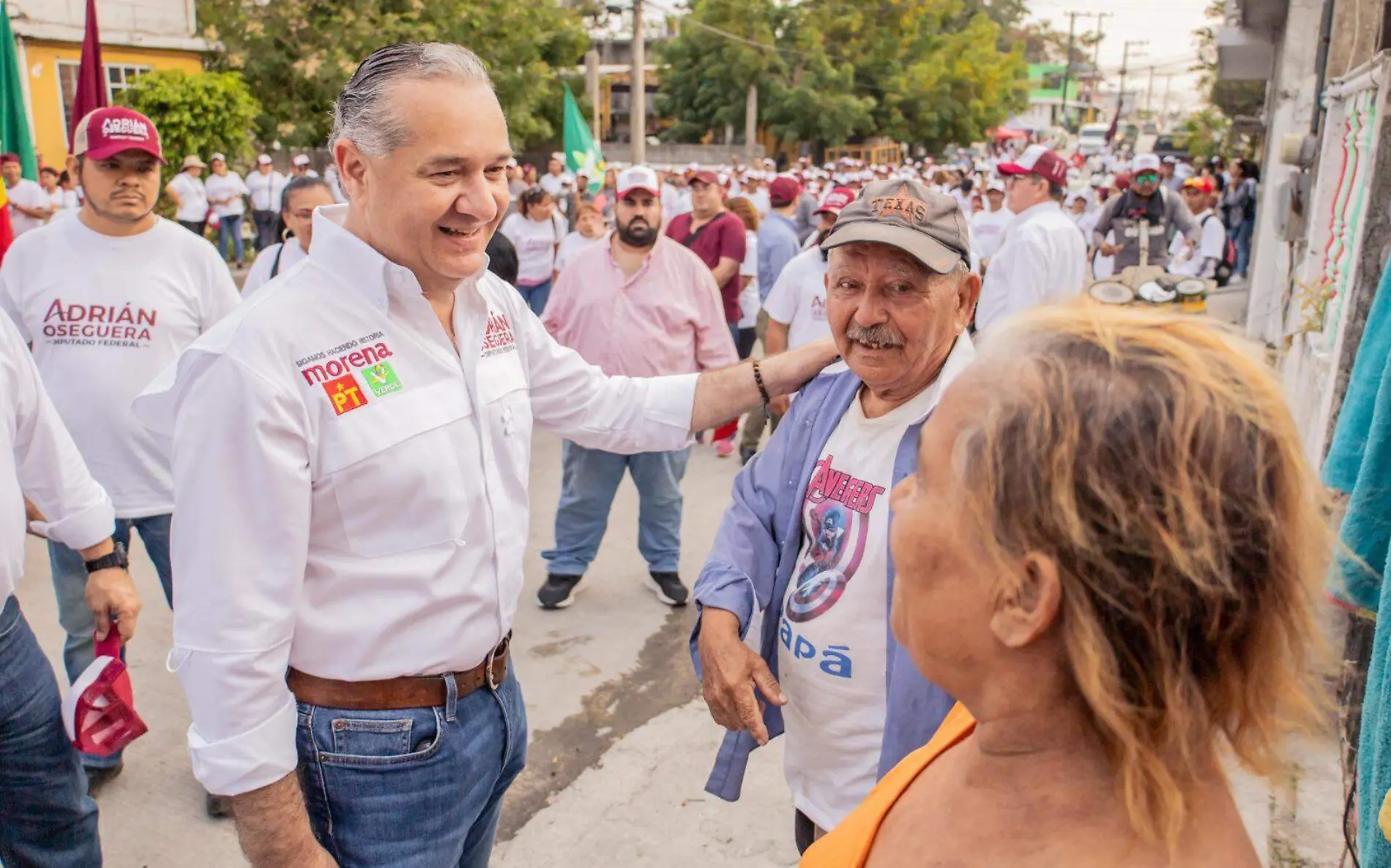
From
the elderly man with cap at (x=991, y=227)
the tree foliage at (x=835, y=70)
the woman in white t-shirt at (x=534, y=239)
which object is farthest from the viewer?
the tree foliage at (x=835, y=70)

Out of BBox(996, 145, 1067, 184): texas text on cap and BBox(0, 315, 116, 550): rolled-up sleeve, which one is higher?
BBox(996, 145, 1067, 184): texas text on cap

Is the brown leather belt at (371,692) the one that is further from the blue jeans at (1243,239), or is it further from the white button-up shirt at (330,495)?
the blue jeans at (1243,239)

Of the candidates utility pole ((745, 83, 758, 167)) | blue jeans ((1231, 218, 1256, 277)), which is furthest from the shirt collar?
utility pole ((745, 83, 758, 167))

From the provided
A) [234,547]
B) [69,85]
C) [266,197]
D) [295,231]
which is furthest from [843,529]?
[69,85]

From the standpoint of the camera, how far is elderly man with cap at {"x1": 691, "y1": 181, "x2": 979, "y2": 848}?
204cm

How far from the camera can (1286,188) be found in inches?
282

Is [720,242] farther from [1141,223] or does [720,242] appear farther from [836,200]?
[1141,223]

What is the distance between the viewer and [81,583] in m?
3.47

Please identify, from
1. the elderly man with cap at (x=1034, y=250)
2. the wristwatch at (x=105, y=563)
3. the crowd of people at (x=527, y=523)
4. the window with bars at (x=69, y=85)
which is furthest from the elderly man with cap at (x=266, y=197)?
the wristwatch at (x=105, y=563)

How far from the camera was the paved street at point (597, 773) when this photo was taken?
10.8ft

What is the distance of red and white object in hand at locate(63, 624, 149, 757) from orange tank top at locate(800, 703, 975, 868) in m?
1.88

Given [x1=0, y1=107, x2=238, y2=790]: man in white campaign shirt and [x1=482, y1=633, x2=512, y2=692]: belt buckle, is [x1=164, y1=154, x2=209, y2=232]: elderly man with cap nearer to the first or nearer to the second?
[x1=0, y1=107, x2=238, y2=790]: man in white campaign shirt

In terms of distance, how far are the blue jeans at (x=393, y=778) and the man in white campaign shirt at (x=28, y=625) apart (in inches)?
34.1

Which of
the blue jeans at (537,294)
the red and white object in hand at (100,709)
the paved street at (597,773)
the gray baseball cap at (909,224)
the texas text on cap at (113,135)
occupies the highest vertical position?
the texas text on cap at (113,135)
